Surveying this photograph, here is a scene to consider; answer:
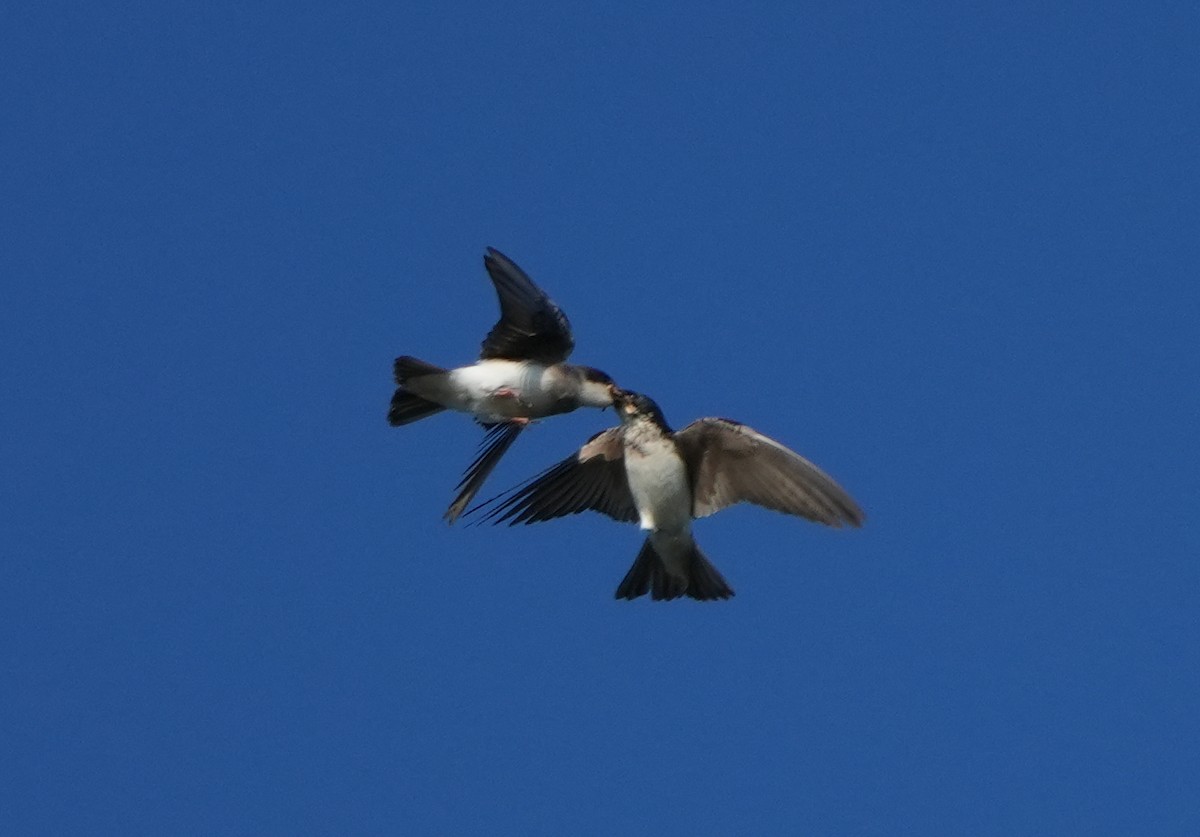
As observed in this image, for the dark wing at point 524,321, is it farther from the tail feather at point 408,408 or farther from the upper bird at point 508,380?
the tail feather at point 408,408

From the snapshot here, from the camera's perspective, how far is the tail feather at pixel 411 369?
54.1ft

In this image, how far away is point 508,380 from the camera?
16.5 metres

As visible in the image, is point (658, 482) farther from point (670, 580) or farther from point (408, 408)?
point (408, 408)

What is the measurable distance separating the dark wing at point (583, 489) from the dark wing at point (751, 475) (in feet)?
2.57

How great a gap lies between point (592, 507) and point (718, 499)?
1.18 metres

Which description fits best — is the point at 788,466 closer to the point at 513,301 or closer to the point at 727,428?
the point at 727,428

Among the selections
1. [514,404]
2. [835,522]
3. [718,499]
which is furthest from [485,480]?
[835,522]

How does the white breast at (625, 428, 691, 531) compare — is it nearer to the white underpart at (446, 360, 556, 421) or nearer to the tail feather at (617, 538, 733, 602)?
the tail feather at (617, 538, 733, 602)

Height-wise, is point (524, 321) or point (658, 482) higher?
point (524, 321)

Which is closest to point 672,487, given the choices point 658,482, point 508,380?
point 658,482

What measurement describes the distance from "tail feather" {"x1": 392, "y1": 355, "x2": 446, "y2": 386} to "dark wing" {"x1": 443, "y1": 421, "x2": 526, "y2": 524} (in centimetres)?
59

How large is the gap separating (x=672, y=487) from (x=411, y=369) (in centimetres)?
202

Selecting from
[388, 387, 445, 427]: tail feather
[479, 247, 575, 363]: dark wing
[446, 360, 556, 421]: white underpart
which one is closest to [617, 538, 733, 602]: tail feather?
[446, 360, 556, 421]: white underpart

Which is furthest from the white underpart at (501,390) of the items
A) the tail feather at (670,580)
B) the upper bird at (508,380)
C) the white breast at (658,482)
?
the tail feather at (670,580)
